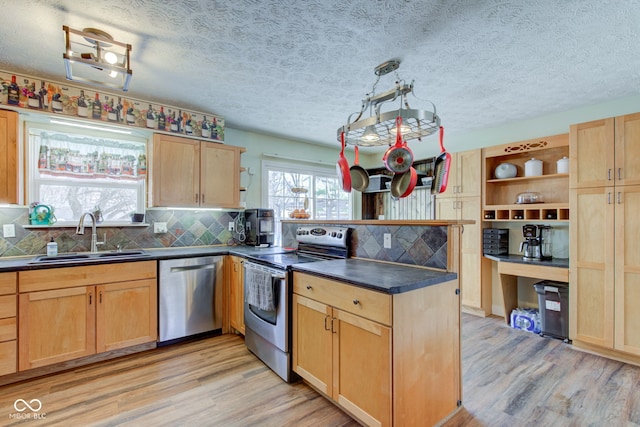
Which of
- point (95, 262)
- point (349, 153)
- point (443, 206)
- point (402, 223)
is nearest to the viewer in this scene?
point (402, 223)

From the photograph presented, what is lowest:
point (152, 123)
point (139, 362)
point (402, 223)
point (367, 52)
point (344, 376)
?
point (139, 362)

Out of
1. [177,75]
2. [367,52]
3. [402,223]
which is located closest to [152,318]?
[177,75]

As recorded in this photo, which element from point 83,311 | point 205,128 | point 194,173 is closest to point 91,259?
point 83,311

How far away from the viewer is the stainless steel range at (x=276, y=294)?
231 cm

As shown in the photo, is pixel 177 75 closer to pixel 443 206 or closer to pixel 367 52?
pixel 367 52

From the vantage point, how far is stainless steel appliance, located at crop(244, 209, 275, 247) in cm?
378

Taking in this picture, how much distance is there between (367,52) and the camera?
2.20m

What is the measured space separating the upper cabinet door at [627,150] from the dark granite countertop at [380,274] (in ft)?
6.84

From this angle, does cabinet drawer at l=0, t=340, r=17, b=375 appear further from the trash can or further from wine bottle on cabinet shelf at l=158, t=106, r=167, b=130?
the trash can

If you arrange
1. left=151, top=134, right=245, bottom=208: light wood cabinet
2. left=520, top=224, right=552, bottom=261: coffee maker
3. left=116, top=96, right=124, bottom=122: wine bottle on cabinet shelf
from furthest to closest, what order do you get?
left=520, top=224, right=552, bottom=261: coffee maker, left=151, top=134, right=245, bottom=208: light wood cabinet, left=116, top=96, right=124, bottom=122: wine bottle on cabinet shelf

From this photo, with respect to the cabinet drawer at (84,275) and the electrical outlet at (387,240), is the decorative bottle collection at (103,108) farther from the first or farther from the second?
the electrical outlet at (387,240)

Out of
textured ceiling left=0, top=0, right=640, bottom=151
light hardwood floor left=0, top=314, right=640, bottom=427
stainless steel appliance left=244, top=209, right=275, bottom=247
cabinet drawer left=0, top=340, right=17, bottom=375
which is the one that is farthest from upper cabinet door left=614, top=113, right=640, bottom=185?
cabinet drawer left=0, top=340, right=17, bottom=375

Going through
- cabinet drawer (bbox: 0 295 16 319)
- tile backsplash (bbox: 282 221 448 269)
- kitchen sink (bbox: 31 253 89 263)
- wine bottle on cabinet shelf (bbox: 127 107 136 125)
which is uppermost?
wine bottle on cabinet shelf (bbox: 127 107 136 125)

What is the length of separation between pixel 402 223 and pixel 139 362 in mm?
2554
